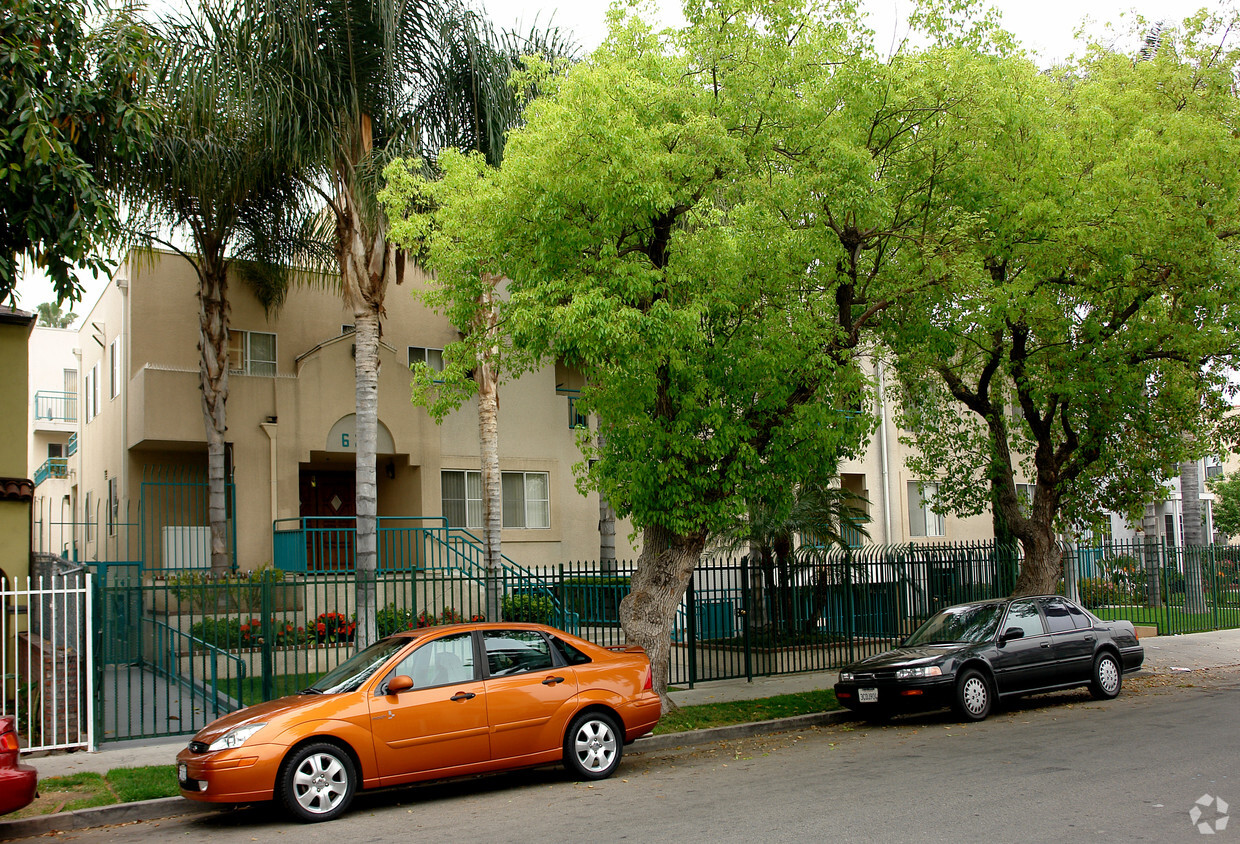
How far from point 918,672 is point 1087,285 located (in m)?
6.82

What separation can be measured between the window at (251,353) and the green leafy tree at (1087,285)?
1397 centimetres

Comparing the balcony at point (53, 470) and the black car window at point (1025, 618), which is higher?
the balcony at point (53, 470)

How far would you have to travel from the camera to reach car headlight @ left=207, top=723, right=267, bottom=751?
309 inches

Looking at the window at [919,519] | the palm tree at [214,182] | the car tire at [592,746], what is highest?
the palm tree at [214,182]

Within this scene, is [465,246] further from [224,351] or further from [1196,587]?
[1196,587]

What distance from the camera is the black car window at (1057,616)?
13.5 m

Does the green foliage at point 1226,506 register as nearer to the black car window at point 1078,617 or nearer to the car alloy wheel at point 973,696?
the black car window at point 1078,617

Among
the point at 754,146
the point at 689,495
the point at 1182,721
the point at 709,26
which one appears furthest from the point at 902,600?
the point at 709,26

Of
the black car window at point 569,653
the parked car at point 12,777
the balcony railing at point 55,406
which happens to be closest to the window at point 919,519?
the black car window at point 569,653

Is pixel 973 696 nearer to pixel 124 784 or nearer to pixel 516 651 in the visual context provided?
pixel 516 651

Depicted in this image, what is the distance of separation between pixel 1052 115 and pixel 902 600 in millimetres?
8914

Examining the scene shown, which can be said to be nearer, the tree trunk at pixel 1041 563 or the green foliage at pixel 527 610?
the green foliage at pixel 527 610

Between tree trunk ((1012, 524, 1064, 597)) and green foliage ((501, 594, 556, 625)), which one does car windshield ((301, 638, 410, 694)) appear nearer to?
green foliage ((501, 594, 556, 625))

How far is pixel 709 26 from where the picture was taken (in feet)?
39.3
